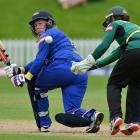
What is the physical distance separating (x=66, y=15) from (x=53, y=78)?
102 ft

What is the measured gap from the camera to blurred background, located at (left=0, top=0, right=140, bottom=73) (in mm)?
41688

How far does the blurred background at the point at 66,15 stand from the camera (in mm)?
41688

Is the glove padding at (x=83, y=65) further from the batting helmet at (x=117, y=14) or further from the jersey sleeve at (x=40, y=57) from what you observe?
the batting helmet at (x=117, y=14)

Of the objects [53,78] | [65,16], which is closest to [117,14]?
[53,78]

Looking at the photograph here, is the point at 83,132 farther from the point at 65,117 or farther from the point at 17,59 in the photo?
the point at 17,59

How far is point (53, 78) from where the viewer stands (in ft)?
42.0

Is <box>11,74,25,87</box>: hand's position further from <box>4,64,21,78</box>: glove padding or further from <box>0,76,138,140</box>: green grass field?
<box>0,76,138,140</box>: green grass field

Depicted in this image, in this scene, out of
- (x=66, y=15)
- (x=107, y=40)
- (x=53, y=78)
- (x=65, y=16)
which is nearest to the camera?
(x=107, y=40)

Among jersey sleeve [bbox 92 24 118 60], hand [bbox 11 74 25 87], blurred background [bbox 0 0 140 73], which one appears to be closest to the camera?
jersey sleeve [bbox 92 24 118 60]

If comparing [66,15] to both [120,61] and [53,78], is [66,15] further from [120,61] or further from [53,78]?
[120,61]

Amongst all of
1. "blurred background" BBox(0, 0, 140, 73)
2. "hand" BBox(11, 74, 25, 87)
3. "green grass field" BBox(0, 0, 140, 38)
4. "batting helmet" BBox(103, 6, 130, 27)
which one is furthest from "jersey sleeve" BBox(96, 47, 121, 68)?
"green grass field" BBox(0, 0, 140, 38)

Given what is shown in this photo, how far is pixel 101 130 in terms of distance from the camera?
531 inches

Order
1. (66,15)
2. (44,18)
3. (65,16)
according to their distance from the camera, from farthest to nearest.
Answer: (66,15)
(65,16)
(44,18)

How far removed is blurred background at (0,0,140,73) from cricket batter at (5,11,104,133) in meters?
26.4
